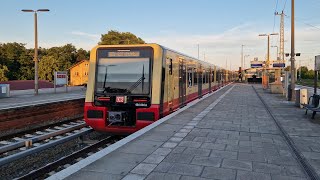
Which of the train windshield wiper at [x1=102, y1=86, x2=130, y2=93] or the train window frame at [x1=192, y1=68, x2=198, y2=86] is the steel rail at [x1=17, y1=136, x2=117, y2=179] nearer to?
the train windshield wiper at [x1=102, y1=86, x2=130, y2=93]

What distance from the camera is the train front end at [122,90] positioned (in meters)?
9.71

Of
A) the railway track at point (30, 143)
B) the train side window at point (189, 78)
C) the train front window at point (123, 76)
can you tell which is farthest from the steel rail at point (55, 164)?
the train side window at point (189, 78)

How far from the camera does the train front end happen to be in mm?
9711

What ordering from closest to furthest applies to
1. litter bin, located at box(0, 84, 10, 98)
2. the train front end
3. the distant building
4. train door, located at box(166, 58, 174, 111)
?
the train front end
train door, located at box(166, 58, 174, 111)
litter bin, located at box(0, 84, 10, 98)
the distant building

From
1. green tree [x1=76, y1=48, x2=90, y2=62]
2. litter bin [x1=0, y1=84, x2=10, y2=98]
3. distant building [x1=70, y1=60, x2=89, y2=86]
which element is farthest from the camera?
green tree [x1=76, y1=48, x2=90, y2=62]

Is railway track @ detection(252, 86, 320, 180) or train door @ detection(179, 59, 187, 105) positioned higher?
train door @ detection(179, 59, 187, 105)

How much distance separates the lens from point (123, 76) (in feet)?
32.9

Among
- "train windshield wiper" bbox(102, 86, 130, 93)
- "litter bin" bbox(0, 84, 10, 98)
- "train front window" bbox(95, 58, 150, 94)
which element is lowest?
"litter bin" bbox(0, 84, 10, 98)

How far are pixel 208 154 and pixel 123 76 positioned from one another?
4.77m

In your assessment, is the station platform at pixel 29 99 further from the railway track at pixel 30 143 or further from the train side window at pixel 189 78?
the train side window at pixel 189 78

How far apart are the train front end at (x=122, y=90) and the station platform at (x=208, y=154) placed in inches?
35.0

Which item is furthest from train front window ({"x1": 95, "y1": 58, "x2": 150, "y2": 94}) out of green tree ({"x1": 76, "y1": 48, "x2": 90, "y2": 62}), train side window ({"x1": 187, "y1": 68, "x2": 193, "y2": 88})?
green tree ({"x1": 76, "y1": 48, "x2": 90, "y2": 62})

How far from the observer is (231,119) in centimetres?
1093

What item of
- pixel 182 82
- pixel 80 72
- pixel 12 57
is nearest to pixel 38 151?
pixel 182 82
